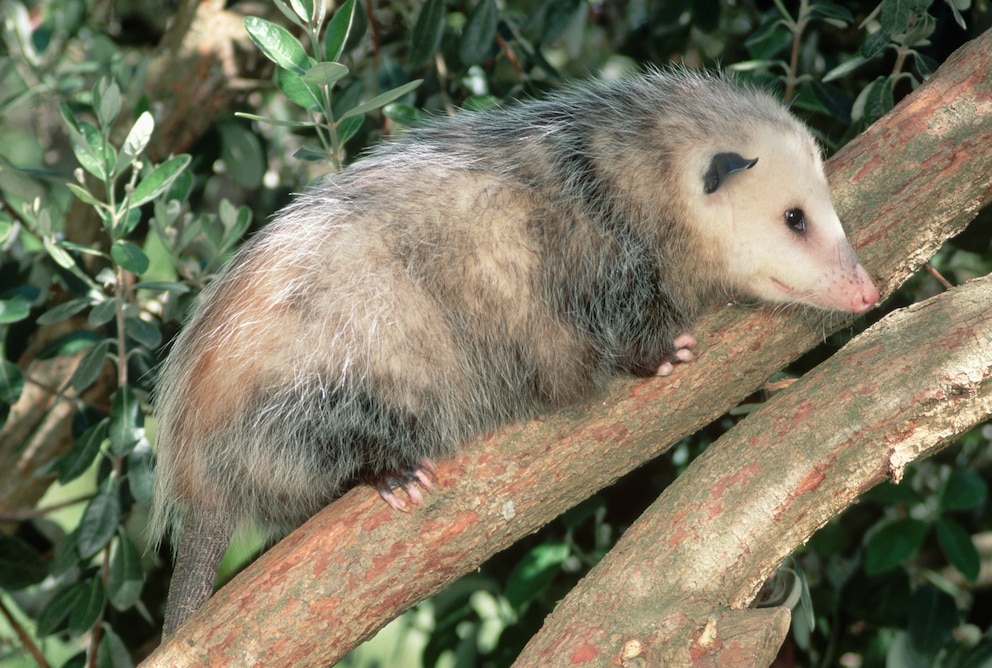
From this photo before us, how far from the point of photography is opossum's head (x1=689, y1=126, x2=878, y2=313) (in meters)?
1.83

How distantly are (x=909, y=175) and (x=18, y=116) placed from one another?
10.5 feet

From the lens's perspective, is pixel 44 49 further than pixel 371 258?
Yes

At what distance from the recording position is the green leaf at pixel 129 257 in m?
1.99

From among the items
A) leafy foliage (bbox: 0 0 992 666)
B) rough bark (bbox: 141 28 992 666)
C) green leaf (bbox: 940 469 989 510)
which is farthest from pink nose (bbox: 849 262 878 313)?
green leaf (bbox: 940 469 989 510)

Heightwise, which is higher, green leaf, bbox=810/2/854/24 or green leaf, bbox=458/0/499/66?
green leaf, bbox=810/2/854/24

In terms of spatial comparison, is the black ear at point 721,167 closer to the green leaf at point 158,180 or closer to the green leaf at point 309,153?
the green leaf at point 309,153

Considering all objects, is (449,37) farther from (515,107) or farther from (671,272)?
(671,272)

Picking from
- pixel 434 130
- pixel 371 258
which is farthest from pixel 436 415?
pixel 434 130

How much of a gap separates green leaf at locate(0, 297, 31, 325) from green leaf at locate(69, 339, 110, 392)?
0.19 m

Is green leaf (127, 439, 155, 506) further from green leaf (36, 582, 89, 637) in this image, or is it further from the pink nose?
the pink nose

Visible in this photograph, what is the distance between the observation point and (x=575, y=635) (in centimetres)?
155

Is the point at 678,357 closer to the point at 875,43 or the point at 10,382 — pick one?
the point at 875,43

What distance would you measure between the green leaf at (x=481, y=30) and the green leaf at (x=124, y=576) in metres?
1.40

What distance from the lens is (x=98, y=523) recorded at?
2.11 m
